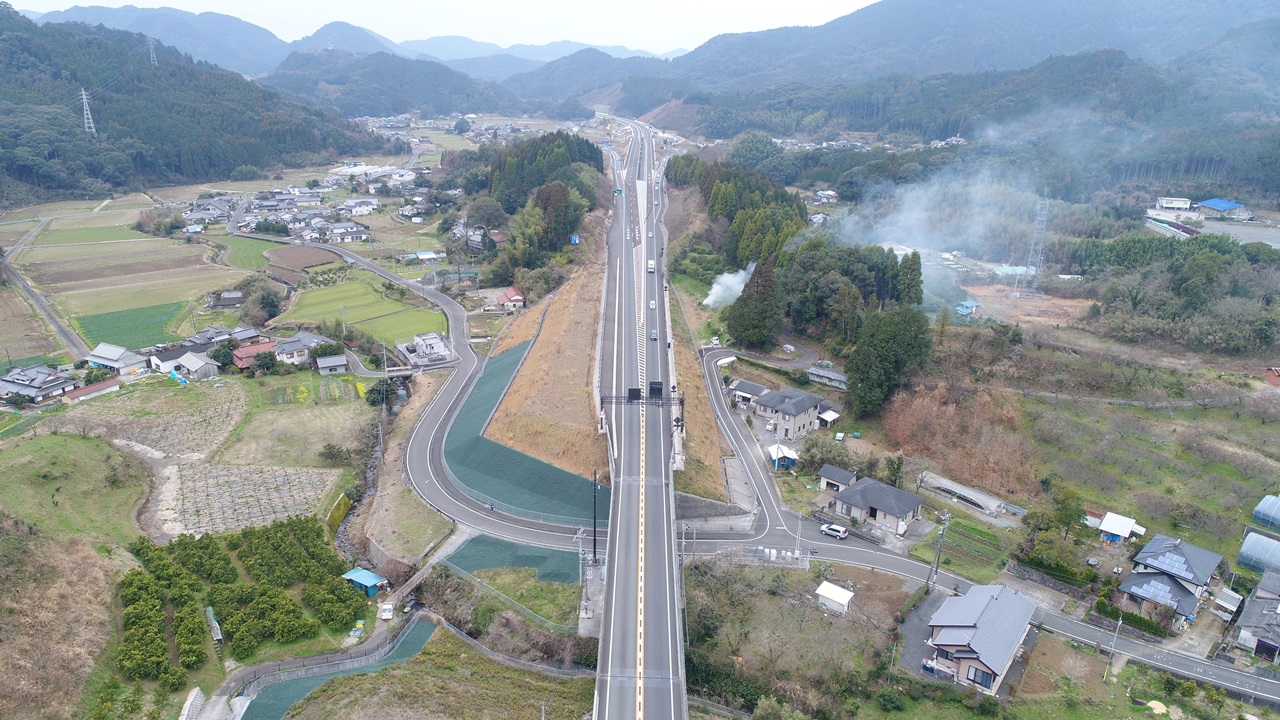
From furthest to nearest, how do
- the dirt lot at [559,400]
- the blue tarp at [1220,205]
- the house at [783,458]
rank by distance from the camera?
the blue tarp at [1220,205] < the house at [783,458] < the dirt lot at [559,400]

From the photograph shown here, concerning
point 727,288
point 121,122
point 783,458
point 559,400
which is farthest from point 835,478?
point 121,122

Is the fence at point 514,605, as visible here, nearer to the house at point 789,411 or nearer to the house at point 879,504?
the house at point 879,504

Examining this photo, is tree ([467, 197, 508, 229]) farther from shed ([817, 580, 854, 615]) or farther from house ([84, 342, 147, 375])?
shed ([817, 580, 854, 615])

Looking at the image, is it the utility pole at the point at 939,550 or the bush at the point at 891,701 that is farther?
the utility pole at the point at 939,550

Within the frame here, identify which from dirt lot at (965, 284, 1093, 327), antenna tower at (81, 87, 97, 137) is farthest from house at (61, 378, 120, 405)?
antenna tower at (81, 87, 97, 137)

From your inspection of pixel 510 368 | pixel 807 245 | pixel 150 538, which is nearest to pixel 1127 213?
pixel 807 245

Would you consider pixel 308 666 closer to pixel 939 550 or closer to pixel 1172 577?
pixel 939 550

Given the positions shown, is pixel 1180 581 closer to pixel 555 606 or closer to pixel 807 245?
pixel 555 606

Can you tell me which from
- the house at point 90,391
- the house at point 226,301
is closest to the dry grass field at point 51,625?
the house at point 90,391
